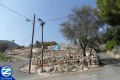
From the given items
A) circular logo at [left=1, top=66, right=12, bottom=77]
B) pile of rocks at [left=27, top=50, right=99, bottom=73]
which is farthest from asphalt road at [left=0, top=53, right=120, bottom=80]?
circular logo at [left=1, top=66, right=12, bottom=77]

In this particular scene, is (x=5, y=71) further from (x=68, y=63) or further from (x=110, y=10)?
(x=68, y=63)

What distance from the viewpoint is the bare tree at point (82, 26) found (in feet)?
103

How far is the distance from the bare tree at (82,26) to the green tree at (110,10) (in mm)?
6536

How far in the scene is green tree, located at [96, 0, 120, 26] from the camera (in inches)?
876

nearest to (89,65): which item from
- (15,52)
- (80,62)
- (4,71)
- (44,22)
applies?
Answer: (80,62)

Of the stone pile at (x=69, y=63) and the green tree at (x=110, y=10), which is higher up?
the green tree at (x=110, y=10)

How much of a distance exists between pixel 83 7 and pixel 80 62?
8.59 metres

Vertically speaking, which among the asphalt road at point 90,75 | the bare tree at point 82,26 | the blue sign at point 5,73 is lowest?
the asphalt road at point 90,75

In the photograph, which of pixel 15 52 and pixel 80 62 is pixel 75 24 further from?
pixel 15 52

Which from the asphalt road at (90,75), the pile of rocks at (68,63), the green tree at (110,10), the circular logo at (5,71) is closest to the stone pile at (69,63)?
the pile of rocks at (68,63)

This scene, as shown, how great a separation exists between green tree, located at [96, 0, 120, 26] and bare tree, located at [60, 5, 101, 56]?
21.4 feet

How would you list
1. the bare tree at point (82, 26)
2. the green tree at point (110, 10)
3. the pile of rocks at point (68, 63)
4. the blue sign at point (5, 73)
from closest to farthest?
1. the blue sign at point (5, 73)
2. the green tree at point (110, 10)
3. the pile of rocks at point (68, 63)
4. the bare tree at point (82, 26)

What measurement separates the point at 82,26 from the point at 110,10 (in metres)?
9.08

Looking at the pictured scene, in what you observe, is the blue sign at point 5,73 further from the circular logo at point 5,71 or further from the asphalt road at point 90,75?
the asphalt road at point 90,75
